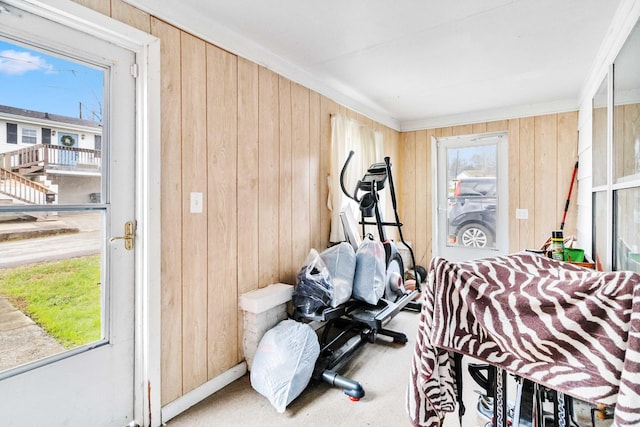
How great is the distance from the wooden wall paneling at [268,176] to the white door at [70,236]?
0.89 metres

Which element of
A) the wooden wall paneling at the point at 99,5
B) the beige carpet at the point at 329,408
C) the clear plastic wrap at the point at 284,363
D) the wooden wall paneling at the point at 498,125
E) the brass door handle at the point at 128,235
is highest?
the wooden wall paneling at the point at 498,125

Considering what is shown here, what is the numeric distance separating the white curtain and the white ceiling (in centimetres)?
30

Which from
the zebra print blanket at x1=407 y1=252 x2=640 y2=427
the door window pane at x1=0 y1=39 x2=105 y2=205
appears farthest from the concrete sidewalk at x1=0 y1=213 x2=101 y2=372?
the zebra print blanket at x1=407 y1=252 x2=640 y2=427

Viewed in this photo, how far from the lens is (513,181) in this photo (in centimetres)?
387

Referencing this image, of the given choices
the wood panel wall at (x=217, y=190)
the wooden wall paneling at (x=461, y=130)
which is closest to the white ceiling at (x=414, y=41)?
the wood panel wall at (x=217, y=190)

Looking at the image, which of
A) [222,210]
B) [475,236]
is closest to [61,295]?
[222,210]

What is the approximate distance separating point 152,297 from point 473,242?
12.7ft

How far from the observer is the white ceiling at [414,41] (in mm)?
1828

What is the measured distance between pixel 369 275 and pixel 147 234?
62.0 inches

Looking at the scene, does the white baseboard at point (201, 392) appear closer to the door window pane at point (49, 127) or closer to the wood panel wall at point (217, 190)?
the wood panel wall at point (217, 190)

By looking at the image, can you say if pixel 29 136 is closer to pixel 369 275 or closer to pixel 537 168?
pixel 369 275

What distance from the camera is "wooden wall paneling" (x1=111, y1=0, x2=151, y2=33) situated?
1548 millimetres

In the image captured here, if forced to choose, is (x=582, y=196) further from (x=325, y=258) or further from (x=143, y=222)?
(x=143, y=222)

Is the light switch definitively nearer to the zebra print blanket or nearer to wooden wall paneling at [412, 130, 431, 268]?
the zebra print blanket
